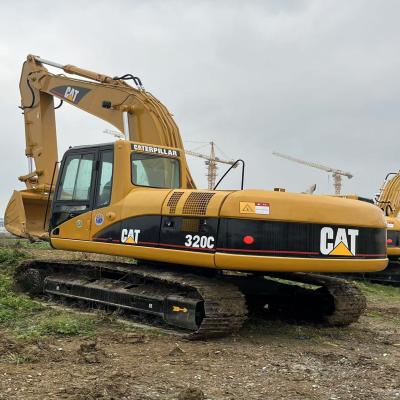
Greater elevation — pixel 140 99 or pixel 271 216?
pixel 140 99

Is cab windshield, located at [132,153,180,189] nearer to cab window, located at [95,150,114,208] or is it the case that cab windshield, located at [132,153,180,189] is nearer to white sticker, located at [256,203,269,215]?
cab window, located at [95,150,114,208]

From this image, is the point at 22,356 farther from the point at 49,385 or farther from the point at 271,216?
the point at 271,216

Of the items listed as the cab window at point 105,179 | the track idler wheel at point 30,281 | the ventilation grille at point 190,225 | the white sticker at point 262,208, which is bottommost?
the track idler wheel at point 30,281

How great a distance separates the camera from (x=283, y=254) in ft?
23.0


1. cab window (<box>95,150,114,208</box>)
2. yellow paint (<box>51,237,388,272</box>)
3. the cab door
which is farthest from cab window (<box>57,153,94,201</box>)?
yellow paint (<box>51,237,388,272</box>)

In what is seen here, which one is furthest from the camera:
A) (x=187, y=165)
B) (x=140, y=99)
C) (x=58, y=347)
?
(x=140, y=99)

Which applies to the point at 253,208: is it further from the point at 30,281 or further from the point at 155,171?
the point at 30,281

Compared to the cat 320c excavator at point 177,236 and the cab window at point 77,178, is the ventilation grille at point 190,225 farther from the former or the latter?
the cab window at point 77,178

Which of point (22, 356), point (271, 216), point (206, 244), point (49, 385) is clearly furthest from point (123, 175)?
point (49, 385)

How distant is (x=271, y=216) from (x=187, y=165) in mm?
2705

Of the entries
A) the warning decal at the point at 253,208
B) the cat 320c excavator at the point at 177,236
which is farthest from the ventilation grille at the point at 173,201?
the warning decal at the point at 253,208

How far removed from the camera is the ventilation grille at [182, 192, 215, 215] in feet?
24.0

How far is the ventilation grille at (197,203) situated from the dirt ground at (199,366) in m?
1.57

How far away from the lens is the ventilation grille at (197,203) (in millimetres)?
7324
